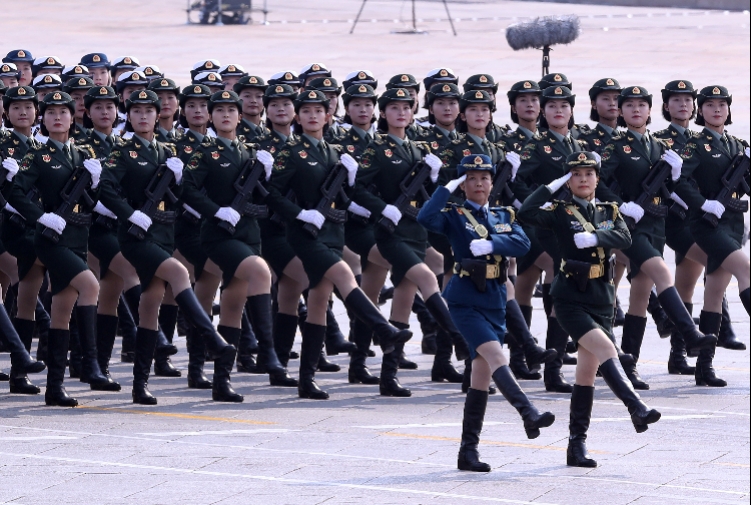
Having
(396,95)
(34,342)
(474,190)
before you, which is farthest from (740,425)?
(34,342)

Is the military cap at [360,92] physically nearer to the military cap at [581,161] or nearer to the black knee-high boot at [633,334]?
the black knee-high boot at [633,334]

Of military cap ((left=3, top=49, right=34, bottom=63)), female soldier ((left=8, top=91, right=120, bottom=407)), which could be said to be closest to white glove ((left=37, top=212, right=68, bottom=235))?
female soldier ((left=8, top=91, right=120, bottom=407))

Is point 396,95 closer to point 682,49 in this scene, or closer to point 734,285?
point 734,285

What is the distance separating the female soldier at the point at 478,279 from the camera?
30.7 ft

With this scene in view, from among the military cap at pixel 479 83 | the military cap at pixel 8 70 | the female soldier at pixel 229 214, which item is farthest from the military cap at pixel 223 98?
the military cap at pixel 8 70

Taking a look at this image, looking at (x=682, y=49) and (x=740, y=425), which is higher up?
(x=682, y=49)

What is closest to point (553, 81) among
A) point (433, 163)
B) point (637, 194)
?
point (637, 194)

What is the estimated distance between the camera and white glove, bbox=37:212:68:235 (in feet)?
36.6

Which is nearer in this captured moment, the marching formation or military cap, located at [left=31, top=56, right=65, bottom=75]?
the marching formation

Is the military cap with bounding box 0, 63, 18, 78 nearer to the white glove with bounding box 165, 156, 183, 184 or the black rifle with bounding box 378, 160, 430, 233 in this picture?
the white glove with bounding box 165, 156, 183, 184

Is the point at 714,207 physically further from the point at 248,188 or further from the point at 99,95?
the point at 99,95

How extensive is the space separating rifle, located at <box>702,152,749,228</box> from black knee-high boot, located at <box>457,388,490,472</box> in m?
3.68

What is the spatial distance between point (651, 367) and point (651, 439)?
9.67ft

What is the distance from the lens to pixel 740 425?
10.8m
